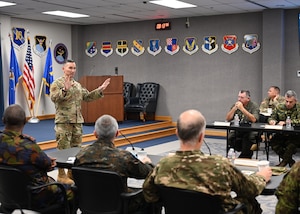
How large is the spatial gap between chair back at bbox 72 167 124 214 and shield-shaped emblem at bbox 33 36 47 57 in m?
9.28

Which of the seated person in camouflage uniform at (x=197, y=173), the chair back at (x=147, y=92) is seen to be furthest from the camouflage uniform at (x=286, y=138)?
the chair back at (x=147, y=92)

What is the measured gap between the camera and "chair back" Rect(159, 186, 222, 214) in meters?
2.60

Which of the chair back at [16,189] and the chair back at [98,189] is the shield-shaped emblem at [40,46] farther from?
the chair back at [98,189]

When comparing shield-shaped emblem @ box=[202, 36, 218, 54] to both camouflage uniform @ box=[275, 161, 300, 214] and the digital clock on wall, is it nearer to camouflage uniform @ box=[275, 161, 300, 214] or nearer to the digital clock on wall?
the digital clock on wall

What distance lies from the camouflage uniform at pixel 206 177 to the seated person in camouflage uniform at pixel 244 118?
4189 mm

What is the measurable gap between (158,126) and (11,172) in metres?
8.30

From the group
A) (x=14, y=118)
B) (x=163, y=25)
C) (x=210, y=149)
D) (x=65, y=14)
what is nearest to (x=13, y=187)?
(x=14, y=118)

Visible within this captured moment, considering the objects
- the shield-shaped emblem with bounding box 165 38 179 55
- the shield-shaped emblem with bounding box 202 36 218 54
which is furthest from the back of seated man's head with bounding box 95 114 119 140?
the shield-shaped emblem with bounding box 165 38 179 55

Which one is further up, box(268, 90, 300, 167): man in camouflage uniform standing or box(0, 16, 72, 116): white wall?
box(0, 16, 72, 116): white wall

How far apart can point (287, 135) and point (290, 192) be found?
426cm

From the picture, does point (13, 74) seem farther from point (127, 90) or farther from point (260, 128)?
point (260, 128)

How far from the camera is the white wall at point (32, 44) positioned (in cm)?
1107

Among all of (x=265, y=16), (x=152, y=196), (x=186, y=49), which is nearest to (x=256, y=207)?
(x=152, y=196)

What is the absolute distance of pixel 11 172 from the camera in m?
3.22
